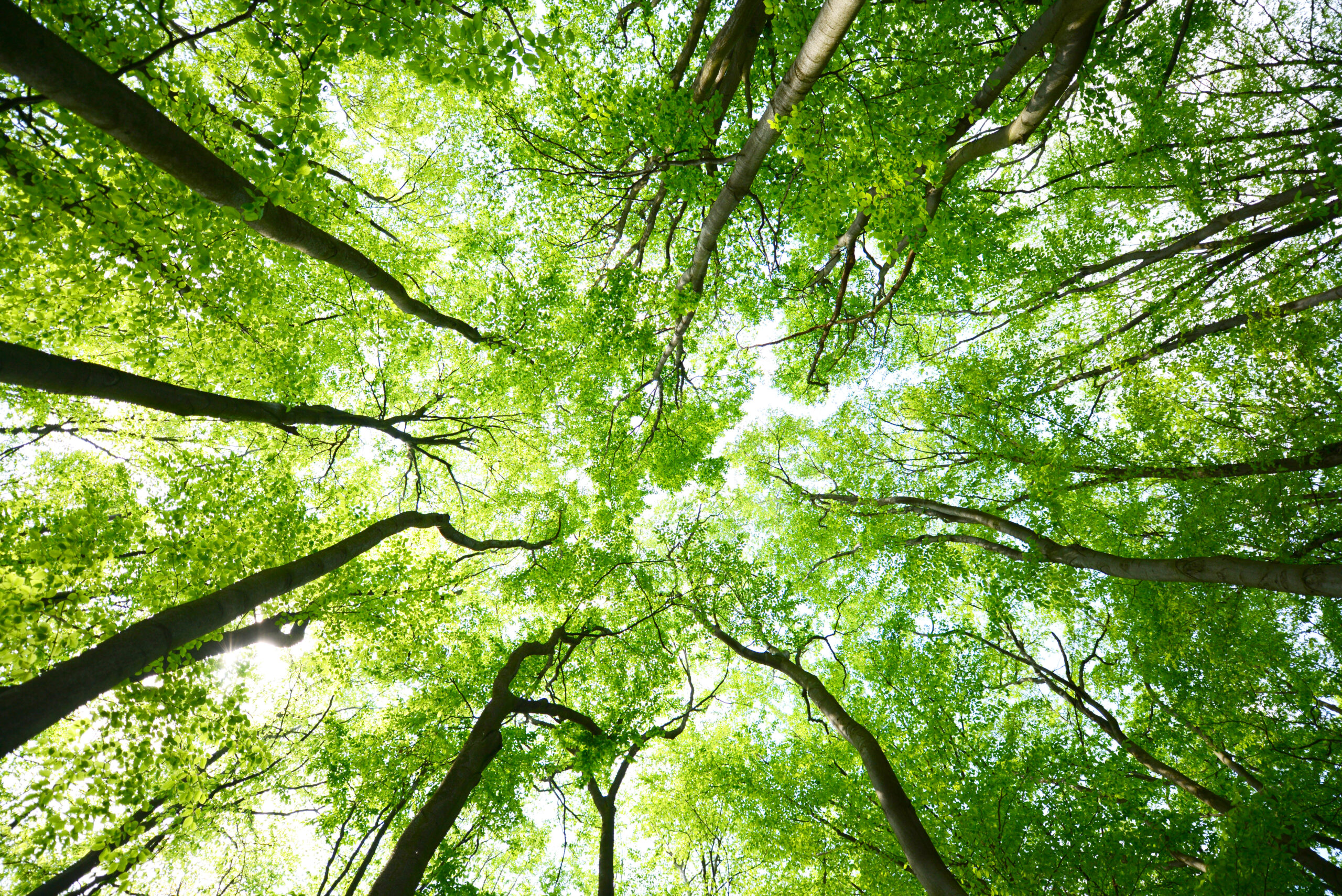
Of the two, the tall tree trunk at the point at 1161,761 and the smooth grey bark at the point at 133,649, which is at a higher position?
the tall tree trunk at the point at 1161,761

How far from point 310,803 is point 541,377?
11.3 meters

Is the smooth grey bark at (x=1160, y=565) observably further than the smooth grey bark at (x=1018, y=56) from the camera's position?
Yes

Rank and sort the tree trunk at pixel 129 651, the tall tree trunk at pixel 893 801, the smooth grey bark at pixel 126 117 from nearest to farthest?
the smooth grey bark at pixel 126 117
the tree trunk at pixel 129 651
the tall tree trunk at pixel 893 801

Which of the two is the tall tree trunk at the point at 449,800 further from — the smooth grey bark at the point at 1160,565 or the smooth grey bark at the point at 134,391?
the smooth grey bark at the point at 1160,565

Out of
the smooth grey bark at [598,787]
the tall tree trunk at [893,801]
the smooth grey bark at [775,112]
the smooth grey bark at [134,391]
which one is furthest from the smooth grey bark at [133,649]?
the tall tree trunk at [893,801]

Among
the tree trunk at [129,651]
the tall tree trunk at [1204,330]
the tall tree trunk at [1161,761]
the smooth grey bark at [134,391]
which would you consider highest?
the tall tree trunk at [1204,330]

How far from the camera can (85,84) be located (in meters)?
3.40

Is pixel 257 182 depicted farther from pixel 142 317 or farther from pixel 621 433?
pixel 621 433

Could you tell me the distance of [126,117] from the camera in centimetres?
367

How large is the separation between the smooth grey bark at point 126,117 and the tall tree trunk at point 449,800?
6485 mm

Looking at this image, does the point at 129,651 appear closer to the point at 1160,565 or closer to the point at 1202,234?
the point at 1160,565

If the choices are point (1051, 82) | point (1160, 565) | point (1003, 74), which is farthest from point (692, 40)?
point (1160, 565)

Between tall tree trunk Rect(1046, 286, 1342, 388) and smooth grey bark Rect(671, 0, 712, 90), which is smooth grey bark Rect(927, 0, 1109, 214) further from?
tall tree trunk Rect(1046, 286, 1342, 388)

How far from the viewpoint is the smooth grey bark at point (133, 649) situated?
11.9ft
